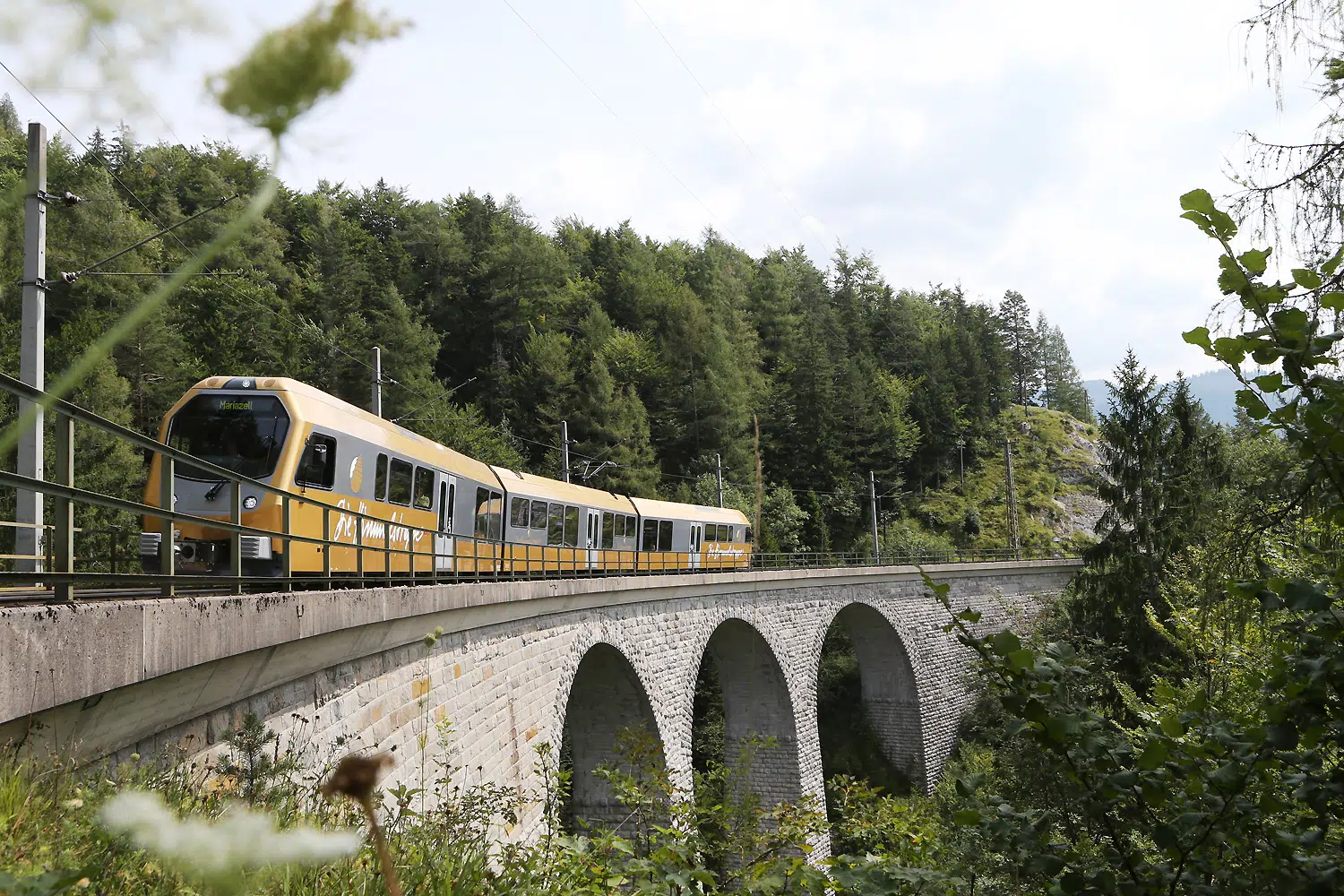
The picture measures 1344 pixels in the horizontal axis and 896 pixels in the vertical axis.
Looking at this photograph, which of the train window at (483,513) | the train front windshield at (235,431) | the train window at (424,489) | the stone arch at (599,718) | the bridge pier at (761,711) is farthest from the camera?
the bridge pier at (761,711)

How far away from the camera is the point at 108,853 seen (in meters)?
2.75

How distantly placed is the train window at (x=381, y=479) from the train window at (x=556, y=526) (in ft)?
25.6

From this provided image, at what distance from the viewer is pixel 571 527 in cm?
2117

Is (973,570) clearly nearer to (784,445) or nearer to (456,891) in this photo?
(784,445)

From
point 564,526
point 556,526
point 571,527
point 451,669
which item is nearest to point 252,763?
point 451,669

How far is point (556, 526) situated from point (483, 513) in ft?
12.7

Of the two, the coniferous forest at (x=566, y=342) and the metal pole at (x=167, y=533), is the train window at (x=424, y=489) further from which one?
the metal pole at (x=167, y=533)

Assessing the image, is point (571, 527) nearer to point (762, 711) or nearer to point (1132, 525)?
point (762, 711)

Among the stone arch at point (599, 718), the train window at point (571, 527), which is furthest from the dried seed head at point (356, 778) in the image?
the train window at point (571, 527)

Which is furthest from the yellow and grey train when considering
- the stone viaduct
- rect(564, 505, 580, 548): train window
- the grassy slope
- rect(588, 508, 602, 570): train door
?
the grassy slope

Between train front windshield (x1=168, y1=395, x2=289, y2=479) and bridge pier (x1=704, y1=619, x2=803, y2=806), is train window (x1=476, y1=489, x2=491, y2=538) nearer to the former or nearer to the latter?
train front windshield (x1=168, y1=395, x2=289, y2=479)

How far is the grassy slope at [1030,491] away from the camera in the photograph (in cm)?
6175

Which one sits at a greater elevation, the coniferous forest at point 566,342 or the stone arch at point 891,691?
the coniferous forest at point 566,342

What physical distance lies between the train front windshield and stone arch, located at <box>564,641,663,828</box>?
8.74m
